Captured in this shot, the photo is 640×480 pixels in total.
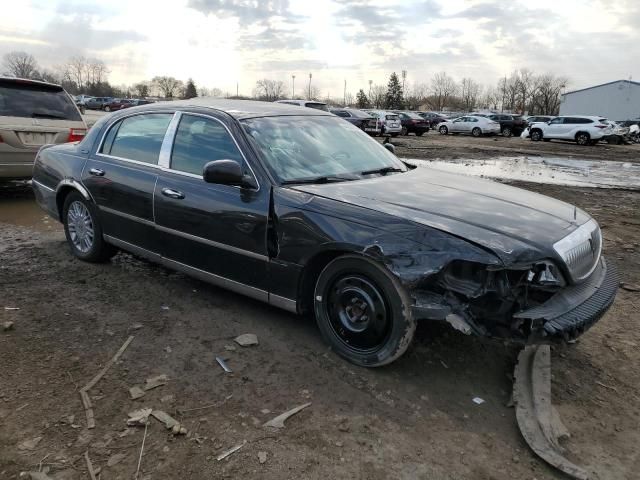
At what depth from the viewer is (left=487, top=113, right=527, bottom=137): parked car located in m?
35.5

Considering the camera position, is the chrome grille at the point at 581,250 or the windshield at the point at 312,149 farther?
the windshield at the point at 312,149

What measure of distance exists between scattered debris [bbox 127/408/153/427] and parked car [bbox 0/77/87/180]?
20.0 ft

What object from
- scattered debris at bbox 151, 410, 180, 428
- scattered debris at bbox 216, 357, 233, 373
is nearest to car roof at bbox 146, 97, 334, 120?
scattered debris at bbox 216, 357, 233, 373

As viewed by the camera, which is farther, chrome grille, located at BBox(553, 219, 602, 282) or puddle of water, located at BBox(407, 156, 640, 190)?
puddle of water, located at BBox(407, 156, 640, 190)

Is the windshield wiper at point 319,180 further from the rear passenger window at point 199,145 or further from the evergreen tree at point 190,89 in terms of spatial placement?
the evergreen tree at point 190,89

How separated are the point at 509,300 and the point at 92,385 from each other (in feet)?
8.09

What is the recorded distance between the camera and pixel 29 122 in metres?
7.67

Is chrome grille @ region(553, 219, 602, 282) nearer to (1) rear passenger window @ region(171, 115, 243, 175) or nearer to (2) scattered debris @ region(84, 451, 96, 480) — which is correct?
(1) rear passenger window @ region(171, 115, 243, 175)

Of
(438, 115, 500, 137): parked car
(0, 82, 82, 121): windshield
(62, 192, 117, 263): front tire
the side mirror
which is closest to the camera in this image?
the side mirror

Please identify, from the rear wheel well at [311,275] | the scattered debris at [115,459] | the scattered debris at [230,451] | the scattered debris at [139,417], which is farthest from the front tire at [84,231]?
the scattered debris at [230,451]

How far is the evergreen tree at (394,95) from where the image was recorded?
280 ft

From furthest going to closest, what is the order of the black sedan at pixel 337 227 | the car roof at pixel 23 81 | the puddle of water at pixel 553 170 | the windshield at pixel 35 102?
the puddle of water at pixel 553 170 → the car roof at pixel 23 81 → the windshield at pixel 35 102 → the black sedan at pixel 337 227

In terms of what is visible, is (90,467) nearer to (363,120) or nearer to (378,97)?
(363,120)

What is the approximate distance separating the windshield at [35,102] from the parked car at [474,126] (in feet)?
102
